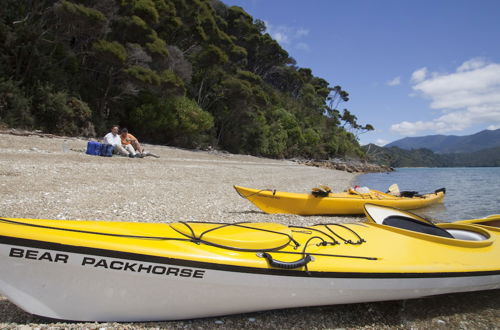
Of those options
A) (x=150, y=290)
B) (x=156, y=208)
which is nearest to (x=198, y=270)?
(x=150, y=290)

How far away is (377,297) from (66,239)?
257 cm

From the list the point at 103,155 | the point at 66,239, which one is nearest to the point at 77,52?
the point at 103,155

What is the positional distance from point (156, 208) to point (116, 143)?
272 inches

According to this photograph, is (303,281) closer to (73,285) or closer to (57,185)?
(73,285)

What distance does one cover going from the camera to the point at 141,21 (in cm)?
1770

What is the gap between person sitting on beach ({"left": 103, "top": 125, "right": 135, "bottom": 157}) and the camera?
1111 centimetres

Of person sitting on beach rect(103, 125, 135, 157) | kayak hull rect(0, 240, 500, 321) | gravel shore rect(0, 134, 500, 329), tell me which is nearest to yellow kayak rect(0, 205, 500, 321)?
kayak hull rect(0, 240, 500, 321)

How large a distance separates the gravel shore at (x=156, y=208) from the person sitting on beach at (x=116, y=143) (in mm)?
1297

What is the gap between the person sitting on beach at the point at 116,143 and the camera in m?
11.1

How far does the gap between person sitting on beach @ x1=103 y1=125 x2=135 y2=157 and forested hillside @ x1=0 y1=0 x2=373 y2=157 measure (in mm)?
4924

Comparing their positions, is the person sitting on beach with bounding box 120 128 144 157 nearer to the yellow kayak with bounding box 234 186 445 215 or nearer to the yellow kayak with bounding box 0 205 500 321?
the yellow kayak with bounding box 234 186 445 215

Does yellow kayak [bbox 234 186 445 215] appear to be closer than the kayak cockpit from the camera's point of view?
No

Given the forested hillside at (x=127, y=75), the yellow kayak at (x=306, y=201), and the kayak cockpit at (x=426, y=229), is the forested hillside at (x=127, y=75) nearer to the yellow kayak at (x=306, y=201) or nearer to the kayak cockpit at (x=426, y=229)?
the yellow kayak at (x=306, y=201)

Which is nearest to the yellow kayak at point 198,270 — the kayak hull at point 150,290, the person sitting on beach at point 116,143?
the kayak hull at point 150,290
